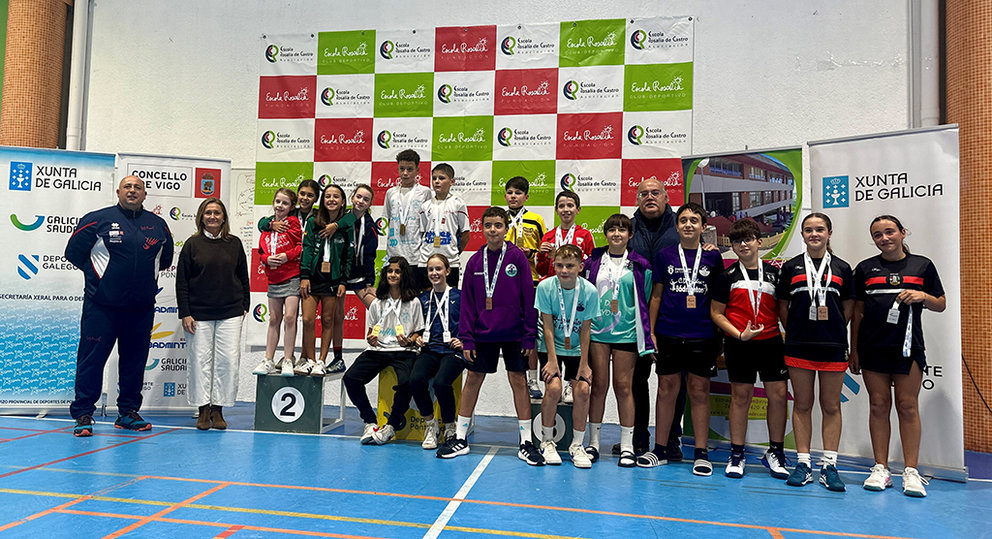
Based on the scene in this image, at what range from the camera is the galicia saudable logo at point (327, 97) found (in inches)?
250

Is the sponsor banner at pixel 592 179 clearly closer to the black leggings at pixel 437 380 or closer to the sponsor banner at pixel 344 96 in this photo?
the sponsor banner at pixel 344 96

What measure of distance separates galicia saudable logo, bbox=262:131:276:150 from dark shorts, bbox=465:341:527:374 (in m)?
3.75

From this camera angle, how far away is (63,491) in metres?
3.08

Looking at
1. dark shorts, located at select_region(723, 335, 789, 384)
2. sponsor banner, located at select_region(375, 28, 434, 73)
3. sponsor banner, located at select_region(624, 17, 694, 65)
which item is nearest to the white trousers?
sponsor banner, located at select_region(375, 28, 434, 73)

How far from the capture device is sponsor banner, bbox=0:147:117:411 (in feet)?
16.7

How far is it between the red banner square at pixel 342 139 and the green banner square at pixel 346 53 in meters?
0.54

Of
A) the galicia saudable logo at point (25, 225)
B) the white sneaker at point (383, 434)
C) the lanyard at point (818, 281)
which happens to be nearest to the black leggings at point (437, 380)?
the white sneaker at point (383, 434)

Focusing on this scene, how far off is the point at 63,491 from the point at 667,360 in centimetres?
351

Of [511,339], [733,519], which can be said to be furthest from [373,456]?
[733,519]

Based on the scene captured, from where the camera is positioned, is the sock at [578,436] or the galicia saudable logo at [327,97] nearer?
the sock at [578,436]

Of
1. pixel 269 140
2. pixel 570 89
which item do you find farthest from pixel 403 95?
pixel 570 89

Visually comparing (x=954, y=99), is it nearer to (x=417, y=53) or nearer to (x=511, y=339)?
(x=511, y=339)

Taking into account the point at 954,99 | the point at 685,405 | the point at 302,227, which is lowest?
the point at 685,405

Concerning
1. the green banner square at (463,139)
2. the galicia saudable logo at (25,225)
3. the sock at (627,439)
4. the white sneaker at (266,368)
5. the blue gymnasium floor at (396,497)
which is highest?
the green banner square at (463,139)
